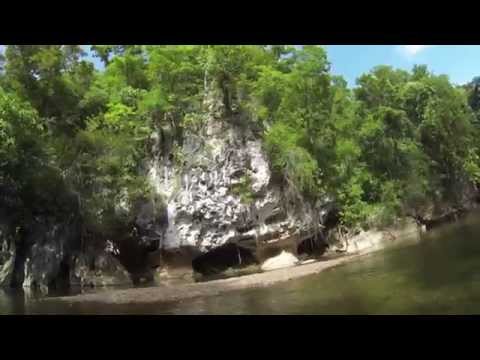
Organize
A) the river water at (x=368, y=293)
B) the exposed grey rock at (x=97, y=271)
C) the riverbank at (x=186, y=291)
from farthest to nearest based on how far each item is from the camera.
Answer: the exposed grey rock at (x=97, y=271)
the riverbank at (x=186, y=291)
the river water at (x=368, y=293)

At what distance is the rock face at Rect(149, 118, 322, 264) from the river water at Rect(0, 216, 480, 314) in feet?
20.0

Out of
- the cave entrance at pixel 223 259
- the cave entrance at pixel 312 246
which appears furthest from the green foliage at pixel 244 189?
the cave entrance at pixel 312 246

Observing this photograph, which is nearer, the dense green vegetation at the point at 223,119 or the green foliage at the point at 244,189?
the dense green vegetation at the point at 223,119

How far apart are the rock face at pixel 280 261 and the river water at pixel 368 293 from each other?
4384mm

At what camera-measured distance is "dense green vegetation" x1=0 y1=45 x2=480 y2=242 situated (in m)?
23.8

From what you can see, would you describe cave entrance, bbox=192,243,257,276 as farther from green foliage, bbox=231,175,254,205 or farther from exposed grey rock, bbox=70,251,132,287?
exposed grey rock, bbox=70,251,132,287

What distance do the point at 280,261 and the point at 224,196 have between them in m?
4.21

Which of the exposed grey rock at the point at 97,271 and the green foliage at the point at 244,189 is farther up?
the green foliage at the point at 244,189

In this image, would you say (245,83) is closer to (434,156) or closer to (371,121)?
(371,121)

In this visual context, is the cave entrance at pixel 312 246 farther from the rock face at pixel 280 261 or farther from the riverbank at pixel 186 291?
the riverbank at pixel 186 291

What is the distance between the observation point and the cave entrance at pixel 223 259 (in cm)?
2628

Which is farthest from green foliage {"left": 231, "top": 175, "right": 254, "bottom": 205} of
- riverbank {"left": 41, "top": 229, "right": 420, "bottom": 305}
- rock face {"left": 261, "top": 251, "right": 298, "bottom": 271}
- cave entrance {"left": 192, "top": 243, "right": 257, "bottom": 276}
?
riverbank {"left": 41, "top": 229, "right": 420, "bottom": 305}

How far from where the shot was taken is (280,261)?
25.5 m
